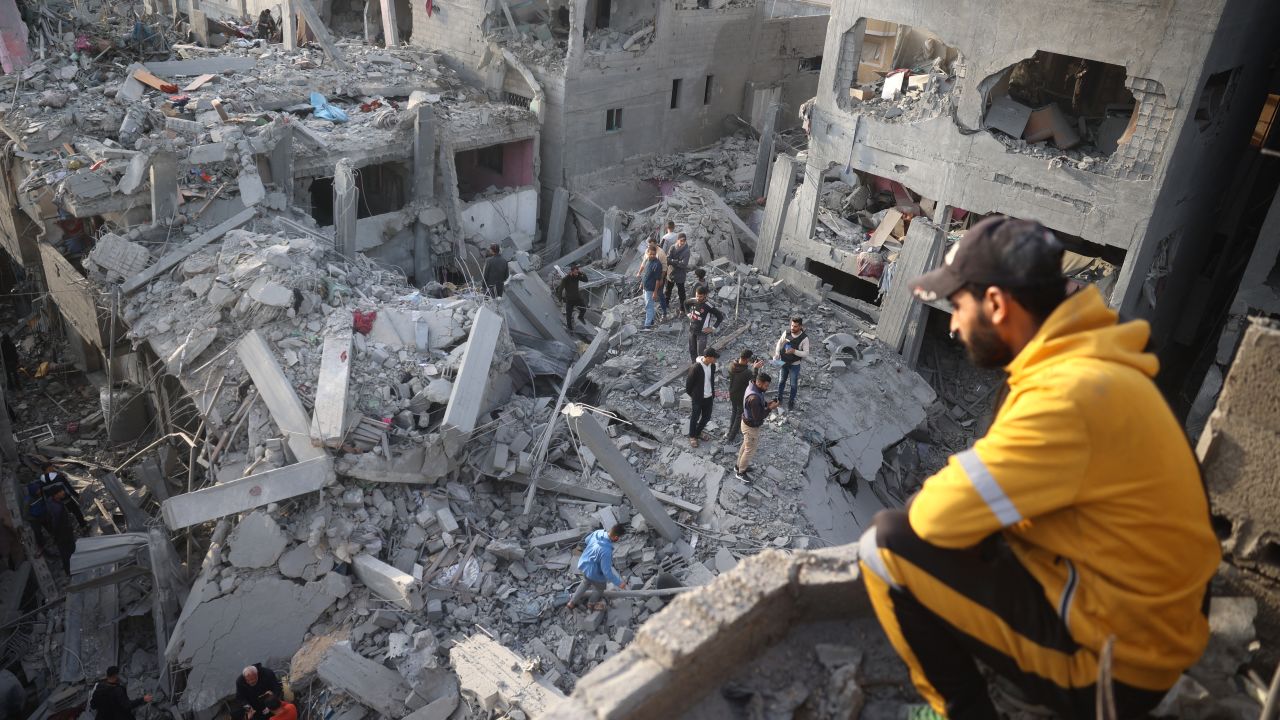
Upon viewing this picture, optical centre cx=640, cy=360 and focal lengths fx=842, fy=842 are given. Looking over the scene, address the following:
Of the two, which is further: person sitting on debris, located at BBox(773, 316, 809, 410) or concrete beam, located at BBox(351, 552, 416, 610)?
person sitting on debris, located at BBox(773, 316, 809, 410)

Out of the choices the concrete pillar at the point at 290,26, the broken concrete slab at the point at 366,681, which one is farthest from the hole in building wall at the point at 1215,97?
the concrete pillar at the point at 290,26

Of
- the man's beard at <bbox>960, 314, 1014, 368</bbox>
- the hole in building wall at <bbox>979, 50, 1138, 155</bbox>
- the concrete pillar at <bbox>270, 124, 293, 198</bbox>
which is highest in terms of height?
the man's beard at <bbox>960, 314, 1014, 368</bbox>

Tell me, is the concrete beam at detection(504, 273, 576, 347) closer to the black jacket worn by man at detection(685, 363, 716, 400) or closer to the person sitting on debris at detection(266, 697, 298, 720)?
the black jacket worn by man at detection(685, 363, 716, 400)

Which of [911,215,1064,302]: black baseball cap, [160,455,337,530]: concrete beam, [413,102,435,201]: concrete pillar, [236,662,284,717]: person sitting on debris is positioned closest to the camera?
[911,215,1064,302]: black baseball cap

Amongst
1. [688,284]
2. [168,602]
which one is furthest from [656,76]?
[168,602]

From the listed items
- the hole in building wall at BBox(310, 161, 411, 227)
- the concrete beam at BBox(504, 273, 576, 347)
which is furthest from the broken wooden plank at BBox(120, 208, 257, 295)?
the hole in building wall at BBox(310, 161, 411, 227)

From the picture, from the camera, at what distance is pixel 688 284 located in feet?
49.7

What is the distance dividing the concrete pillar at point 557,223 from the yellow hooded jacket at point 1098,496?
1838cm

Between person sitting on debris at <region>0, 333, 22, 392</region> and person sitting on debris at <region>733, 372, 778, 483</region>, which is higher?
person sitting on debris at <region>733, 372, 778, 483</region>

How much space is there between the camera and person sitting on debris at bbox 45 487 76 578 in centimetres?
1025

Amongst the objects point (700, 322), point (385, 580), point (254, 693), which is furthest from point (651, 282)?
point (254, 693)

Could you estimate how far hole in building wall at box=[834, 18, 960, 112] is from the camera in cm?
1459

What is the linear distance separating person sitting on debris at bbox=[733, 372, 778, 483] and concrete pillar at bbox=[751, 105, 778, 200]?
10.3 meters

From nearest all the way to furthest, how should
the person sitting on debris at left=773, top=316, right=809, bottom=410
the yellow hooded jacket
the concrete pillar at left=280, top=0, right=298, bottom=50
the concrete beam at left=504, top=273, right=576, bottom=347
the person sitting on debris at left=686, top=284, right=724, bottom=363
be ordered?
the yellow hooded jacket < the person sitting on debris at left=773, top=316, right=809, bottom=410 < the person sitting on debris at left=686, top=284, right=724, bottom=363 < the concrete beam at left=504, top=273, right=576, bottom=347 < the concrete pillar at left=280, top=0, right=298, bottom=50
